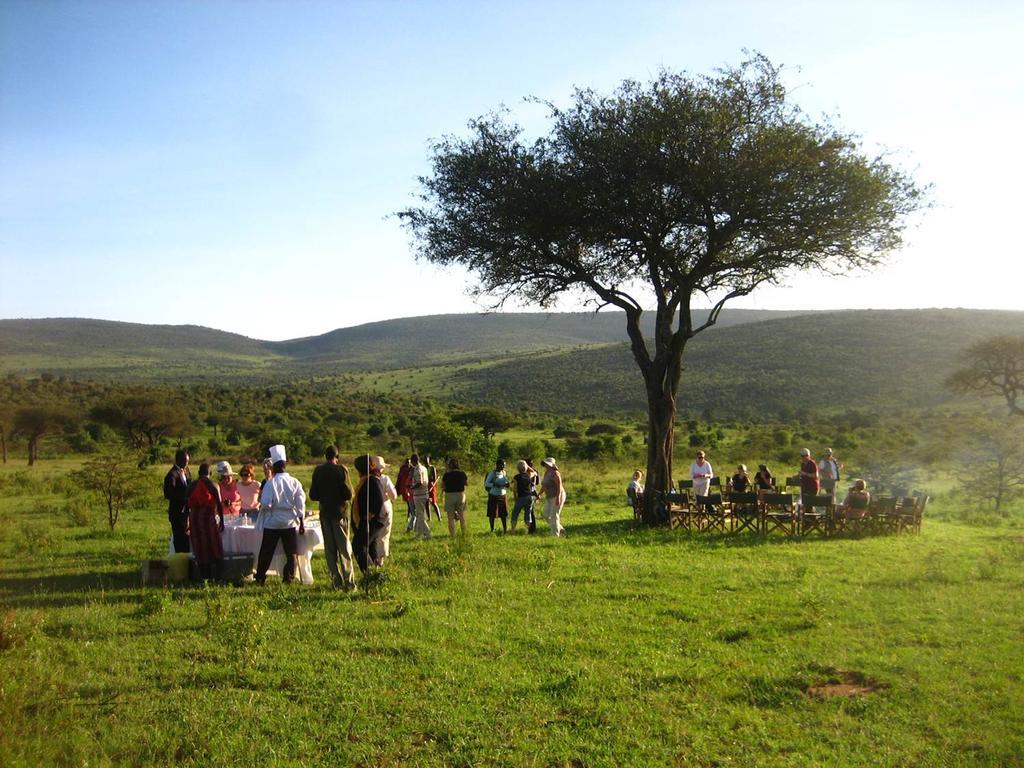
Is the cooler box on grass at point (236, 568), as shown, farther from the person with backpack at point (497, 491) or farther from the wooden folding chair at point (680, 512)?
the wooden folding chair at point (680, 512)

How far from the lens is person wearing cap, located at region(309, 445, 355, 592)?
35.5 feet

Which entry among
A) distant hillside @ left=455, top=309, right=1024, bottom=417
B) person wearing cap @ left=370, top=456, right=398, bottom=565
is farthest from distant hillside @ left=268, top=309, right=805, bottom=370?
person wearing cap @ left=370, top=456, right=398, bottom=565

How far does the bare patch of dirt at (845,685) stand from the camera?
23.4ft

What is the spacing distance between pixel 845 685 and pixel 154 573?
8758 mm

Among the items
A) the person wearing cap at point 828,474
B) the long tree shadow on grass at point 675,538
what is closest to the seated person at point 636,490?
the long tree shadow on grass at point 675,538

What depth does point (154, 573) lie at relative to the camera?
11.6m

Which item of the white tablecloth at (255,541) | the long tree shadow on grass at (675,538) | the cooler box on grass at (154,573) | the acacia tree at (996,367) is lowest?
the long tree shadow on grass at (675,538)

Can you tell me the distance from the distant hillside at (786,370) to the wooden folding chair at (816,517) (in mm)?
52052

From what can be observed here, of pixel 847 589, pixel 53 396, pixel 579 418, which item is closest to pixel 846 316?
pixel 579 418

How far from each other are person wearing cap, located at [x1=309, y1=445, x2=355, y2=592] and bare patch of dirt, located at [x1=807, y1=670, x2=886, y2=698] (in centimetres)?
594

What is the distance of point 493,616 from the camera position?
970cm

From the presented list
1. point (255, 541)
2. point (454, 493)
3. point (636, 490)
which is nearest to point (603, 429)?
point (636, 490)

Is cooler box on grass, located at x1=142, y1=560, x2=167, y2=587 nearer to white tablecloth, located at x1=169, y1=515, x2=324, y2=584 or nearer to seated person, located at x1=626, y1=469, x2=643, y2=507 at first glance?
white tablecloth, located at x1=169, y1=515, x2=324, y2=584

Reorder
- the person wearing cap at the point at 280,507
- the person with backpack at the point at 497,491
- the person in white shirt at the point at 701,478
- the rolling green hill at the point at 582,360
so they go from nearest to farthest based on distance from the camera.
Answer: the person wearing cap at the point at 280,507 < the person with backpack at the point at 497,491 < the person in white shirt at the point at 701,478 < the rolling green hill at the point at 582,360
